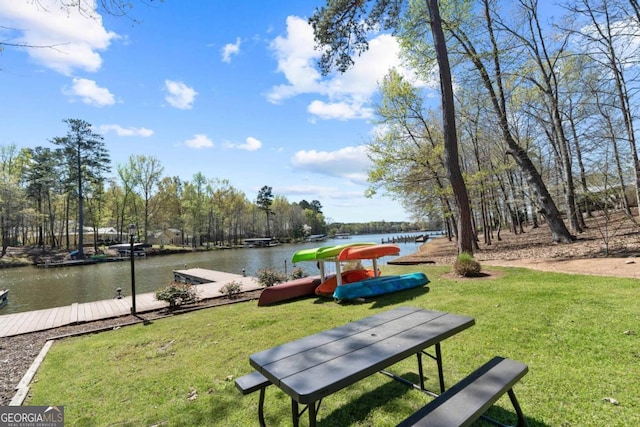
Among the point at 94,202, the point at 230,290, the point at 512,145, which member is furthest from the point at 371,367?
the point at 94,202

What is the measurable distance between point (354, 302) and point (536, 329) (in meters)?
3.42

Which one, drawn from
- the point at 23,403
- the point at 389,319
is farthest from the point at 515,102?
the point at 23,403

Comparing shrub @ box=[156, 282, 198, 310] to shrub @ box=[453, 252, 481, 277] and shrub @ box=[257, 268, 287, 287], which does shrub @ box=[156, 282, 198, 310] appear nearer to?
shrub @ box=[257, 268, 287, 287]

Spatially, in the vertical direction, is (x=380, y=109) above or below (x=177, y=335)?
above

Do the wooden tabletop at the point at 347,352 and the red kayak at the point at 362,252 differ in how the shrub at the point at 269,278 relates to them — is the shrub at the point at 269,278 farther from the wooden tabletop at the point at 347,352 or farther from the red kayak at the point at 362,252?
the wooden tabletop at the point at 347,352

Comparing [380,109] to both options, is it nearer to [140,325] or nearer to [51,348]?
[140,325]

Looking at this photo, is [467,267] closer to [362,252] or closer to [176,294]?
[362,252]

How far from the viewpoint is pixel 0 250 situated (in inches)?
1255

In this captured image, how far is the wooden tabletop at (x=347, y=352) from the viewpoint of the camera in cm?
172

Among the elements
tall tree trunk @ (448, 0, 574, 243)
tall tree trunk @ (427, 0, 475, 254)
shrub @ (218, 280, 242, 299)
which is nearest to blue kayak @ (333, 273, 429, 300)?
tall tree trunk @ (427, 0, 475, 254)

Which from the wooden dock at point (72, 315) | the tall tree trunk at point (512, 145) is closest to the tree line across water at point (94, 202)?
the wooden dock at point (72, 315)

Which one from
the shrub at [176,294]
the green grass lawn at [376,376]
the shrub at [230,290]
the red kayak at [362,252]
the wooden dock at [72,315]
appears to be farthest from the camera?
the shrub at [230,290]

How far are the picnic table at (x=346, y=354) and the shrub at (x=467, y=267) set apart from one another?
5356mm

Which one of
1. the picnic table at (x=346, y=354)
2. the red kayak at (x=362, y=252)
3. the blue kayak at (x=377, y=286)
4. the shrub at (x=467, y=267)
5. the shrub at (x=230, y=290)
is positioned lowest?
the shrub at (x=230, y=290)
